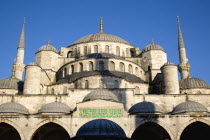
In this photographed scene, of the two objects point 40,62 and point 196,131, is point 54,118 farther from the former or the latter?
point 40,62

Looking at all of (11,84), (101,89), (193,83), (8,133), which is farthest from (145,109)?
(11,84)

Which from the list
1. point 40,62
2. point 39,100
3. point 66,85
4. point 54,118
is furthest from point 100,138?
point 40,62

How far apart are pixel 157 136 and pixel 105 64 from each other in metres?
8.60

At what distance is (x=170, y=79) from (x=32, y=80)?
11.3 metres

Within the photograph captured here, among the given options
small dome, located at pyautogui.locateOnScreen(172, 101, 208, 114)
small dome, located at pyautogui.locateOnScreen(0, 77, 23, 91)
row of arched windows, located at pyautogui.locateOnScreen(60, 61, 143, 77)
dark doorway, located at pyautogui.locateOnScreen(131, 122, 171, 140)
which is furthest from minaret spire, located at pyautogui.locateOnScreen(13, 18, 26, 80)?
small dome, located at pyautogui.locateOnScreen(172, 101, 208, 114)

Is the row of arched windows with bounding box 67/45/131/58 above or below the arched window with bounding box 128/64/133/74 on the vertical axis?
above

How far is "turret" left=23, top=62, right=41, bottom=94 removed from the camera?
22.0 metres

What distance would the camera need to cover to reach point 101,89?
19.6 m

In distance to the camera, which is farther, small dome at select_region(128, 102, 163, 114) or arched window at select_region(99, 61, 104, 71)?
arched window at select_region(99, 61, 104, 71)

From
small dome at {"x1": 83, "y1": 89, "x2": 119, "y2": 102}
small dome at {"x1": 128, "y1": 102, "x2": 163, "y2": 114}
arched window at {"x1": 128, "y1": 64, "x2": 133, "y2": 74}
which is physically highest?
arched window at {"x1": 128, "y1": 64, "x2": 133, "y2": 74}

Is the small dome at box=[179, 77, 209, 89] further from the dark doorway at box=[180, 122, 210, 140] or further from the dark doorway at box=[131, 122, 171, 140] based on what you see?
the dark doorway at box=[131, 122, 171, 140]

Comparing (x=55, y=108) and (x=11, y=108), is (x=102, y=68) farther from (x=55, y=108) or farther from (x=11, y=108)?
(x=11, y=108)

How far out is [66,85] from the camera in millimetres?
23703

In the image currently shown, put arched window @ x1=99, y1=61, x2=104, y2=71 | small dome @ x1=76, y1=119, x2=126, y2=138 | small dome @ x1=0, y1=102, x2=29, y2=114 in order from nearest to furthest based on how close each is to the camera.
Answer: small dome @ x1=76, y1=119, x2=126, y2=138 < small dome @ x1=0, y1=102, x2=29, y2=114 < arched window @ x1=99, y1=61, x2=104, y2=71
